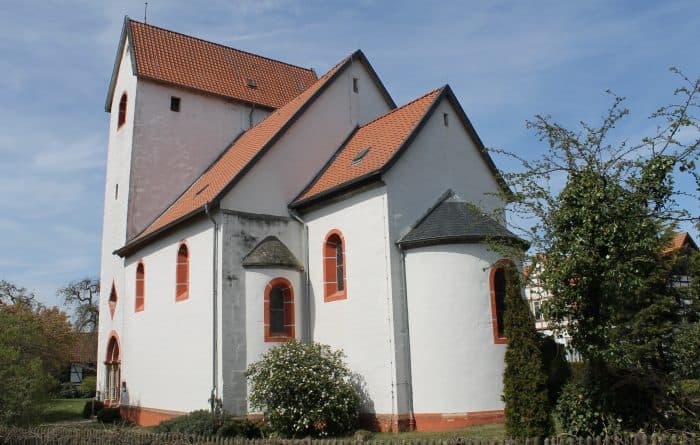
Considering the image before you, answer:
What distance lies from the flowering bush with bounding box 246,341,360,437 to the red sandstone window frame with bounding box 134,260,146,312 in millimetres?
8588

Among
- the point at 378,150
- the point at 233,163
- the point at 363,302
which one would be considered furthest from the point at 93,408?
the point at 378,150

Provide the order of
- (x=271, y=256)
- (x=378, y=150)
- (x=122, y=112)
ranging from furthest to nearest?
1. (x=122, y=112)
2. (x=378, y=150)
3. (x=271, y=256)

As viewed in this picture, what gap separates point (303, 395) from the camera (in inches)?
601

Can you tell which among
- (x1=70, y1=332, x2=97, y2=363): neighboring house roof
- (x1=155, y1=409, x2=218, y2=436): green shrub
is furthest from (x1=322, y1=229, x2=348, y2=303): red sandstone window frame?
(x1=70, y1=332, x2=97, y2=363): neighboring house roof

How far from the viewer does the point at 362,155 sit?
18.8m

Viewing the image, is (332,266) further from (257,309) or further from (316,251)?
(257,309)

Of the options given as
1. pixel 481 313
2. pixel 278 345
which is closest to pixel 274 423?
pixel 278 345

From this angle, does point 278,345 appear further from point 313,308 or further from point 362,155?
point 362,155

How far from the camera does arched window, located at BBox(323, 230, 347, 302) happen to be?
17672 mm

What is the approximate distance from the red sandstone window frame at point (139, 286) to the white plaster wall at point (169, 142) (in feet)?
4.90

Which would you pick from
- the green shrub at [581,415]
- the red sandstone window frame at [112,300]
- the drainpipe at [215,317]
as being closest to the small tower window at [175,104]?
the red sandstone window frame at [112,300]

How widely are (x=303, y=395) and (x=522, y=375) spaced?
5891 mm

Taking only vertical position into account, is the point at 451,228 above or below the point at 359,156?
below

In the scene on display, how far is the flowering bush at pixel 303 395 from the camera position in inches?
597
